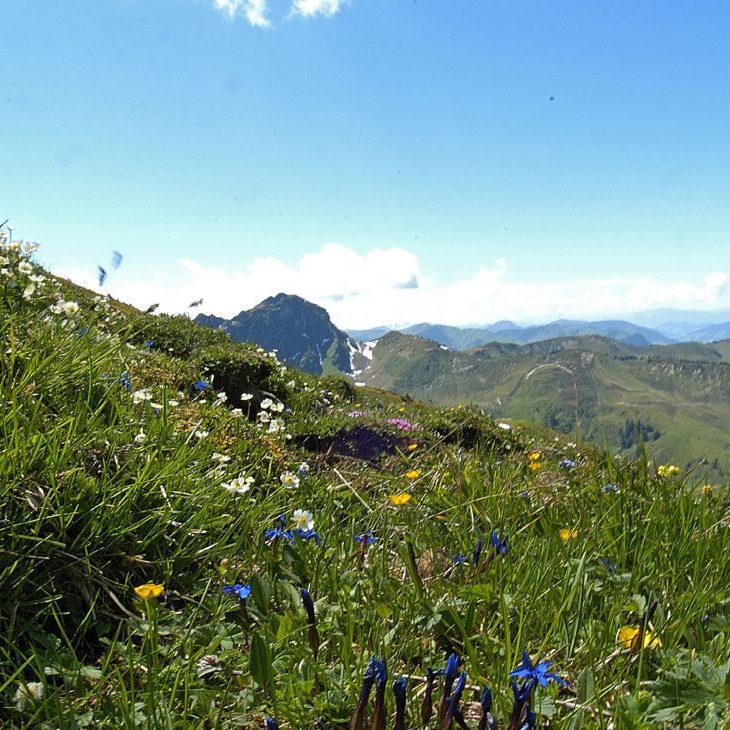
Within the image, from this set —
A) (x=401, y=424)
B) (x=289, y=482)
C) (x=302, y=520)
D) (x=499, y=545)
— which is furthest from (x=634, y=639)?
(x=401, y=424)

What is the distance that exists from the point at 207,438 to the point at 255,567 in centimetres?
157

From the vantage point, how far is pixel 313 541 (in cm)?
358

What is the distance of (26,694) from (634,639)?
2419 mm

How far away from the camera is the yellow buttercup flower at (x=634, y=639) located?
8.31 feet

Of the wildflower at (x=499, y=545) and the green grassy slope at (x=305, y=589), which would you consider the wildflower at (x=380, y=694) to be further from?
the wildflower at (x=499, y=545)

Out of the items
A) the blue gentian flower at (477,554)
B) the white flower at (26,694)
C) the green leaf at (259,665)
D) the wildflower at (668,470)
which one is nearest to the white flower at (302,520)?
the blue gentian flower at (477,554)

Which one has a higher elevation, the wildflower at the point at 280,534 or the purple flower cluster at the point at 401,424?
the wildflower at the point at 280,534

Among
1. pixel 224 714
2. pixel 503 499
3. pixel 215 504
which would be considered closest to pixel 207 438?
pixel 215 504

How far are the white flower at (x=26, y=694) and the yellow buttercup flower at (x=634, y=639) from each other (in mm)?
2367

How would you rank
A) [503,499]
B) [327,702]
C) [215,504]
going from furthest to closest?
1. [503,499]
2. [215,504]
3. [327,702]

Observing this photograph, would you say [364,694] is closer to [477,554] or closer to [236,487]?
[477,554]

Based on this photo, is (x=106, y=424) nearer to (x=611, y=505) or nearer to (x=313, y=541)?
(x=313, y=541)

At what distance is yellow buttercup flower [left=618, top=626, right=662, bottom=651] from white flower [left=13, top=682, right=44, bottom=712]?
93.2 inches

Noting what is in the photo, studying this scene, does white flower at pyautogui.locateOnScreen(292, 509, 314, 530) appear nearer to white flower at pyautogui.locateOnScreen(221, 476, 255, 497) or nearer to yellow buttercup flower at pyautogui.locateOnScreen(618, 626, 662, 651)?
white flower at pyautogui.locateOnScreen(221, 476, 255, 497)
